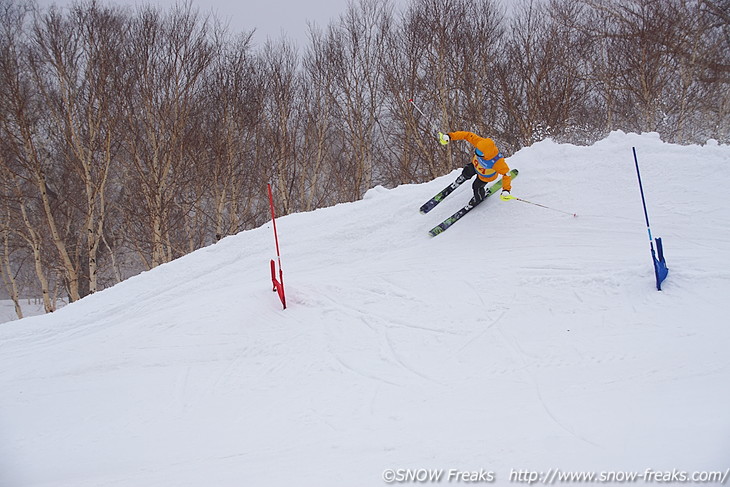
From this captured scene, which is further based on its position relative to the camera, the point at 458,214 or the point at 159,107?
the point at 159,107

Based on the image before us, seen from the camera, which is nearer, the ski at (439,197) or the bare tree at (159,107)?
the ski at (439,197)

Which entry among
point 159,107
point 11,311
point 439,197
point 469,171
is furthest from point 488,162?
point 11,311

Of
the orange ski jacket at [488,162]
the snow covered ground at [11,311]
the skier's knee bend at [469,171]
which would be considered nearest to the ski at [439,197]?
the skier's knee bend at [469,171]

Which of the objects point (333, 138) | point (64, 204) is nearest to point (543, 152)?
point (333, 138)

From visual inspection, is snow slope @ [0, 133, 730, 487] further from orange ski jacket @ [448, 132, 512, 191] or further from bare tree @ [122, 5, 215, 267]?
bare tree @ [122, 5, 215, 267]

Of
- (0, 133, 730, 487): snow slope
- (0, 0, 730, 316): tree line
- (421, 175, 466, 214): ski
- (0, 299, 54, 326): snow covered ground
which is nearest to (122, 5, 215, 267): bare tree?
(0, 0, 730, 316): tree line

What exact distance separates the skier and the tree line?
8.63 metres

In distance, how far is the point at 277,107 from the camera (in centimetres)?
1823

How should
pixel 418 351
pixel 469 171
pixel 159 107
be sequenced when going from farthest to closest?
1. pixel 159 107
2. pixel 469 171
3. pixel 418 351

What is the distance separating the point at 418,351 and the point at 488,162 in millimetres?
3911

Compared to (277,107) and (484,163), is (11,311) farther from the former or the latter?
(484,163)

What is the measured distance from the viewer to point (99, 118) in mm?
13867

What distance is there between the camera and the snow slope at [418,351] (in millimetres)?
3504

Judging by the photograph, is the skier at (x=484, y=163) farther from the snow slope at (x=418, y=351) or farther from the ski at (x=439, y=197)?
the ski at (x=439, y=197)
